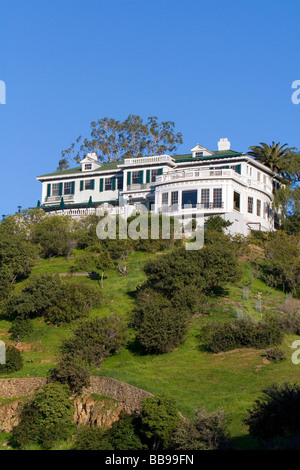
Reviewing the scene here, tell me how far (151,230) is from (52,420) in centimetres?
2782

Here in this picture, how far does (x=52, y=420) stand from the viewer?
35.0m

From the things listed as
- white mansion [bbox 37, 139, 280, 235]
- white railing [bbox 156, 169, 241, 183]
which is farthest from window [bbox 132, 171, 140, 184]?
white railing [bbox 156, 169, 241, 183]

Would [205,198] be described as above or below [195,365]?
above

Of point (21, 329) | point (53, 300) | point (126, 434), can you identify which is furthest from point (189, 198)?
point (126, 434)

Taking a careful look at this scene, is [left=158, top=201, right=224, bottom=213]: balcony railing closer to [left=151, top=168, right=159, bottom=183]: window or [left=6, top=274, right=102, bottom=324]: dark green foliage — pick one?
[left=151, top=168, right=159, bottom=183]: window

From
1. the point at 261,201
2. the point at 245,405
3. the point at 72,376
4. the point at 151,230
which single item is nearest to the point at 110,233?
the point at 151,230

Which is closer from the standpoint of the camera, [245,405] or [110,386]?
[245,405]

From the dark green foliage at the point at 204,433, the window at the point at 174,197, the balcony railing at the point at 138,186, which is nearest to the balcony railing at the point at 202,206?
the window at the point at 174,197

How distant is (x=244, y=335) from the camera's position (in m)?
41.7

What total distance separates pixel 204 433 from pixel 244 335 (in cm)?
1386

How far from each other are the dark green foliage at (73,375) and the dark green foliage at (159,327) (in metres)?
5.19

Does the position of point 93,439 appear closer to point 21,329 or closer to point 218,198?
point 21,329

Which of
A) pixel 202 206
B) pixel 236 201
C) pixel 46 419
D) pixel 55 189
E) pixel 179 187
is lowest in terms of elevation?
pixel 46 419
